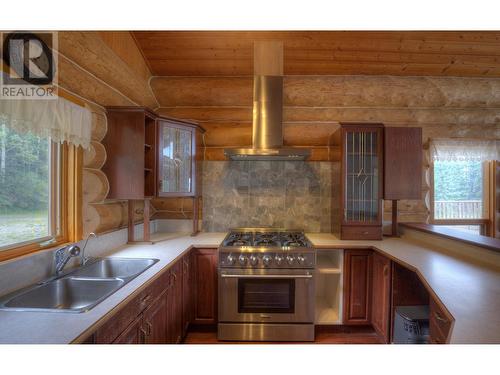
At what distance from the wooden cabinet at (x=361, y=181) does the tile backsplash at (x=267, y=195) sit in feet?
1.24

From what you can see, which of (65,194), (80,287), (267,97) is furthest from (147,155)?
(267,97)

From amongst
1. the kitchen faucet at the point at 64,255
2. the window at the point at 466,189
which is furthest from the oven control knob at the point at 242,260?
the window at the point at 466,189

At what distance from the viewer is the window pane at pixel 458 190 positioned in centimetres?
311

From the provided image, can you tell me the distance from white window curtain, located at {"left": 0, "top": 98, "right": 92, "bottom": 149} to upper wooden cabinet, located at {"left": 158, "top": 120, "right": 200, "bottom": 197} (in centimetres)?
61

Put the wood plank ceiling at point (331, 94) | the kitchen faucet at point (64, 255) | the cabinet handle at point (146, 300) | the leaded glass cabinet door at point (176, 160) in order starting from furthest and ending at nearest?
the wood plank ceiling at point (331, 94), the leaded glass cabinet door at point (176, 160), the kitchen faucet at point (64, 255), the cabinet handle at point (146, 300)

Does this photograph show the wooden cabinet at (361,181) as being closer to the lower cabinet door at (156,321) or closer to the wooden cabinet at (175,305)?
the wooden cabinet at (175,305)

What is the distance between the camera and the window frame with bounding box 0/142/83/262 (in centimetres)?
170

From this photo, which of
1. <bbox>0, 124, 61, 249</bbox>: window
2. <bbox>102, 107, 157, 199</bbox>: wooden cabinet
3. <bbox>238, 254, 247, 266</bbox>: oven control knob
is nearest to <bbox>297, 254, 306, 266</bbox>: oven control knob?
<bbox>238, 254, 247, 266</bbox>: oven control knob
